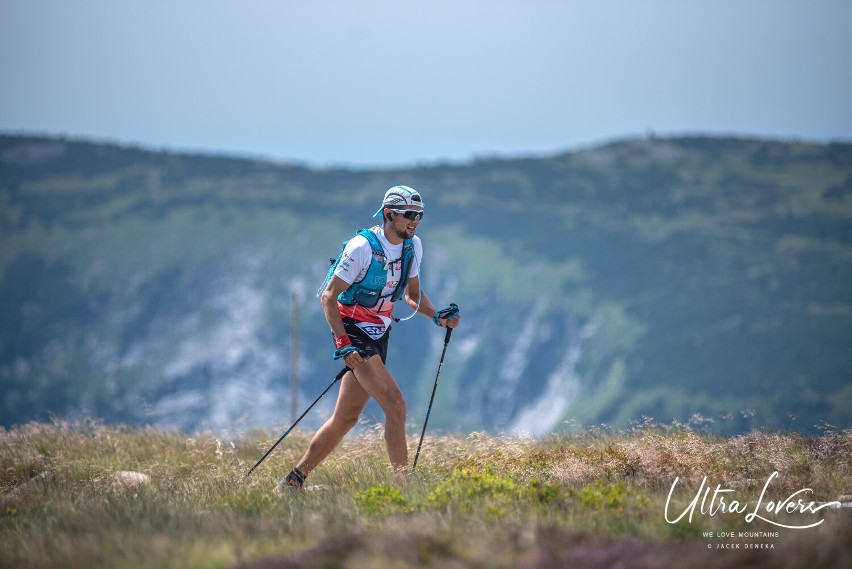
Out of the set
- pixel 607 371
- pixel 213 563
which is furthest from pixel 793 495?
pixel 607 371

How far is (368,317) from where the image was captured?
10508 mm

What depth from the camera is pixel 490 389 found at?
7534 inches

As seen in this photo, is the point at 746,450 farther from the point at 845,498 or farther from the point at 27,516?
the point at 27,516

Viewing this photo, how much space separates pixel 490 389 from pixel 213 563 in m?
185

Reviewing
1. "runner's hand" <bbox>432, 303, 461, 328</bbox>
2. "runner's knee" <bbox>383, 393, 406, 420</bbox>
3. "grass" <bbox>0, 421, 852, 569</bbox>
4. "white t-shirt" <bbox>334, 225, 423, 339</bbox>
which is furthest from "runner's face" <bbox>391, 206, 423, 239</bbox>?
"grass" <bbox>0, 421, 852, 569</bbox>

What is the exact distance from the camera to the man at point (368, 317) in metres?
10.2

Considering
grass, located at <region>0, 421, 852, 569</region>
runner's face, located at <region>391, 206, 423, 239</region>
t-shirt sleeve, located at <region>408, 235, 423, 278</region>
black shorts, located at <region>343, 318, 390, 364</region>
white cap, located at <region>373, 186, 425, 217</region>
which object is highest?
white cap, located at <region>373, 186, 425, 217</region>

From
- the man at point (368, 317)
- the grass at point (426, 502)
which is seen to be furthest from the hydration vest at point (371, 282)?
the grass at point (426, 502)

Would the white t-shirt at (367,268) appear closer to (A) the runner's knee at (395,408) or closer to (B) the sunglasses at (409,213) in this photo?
(B) the sunglasses at (409,213)

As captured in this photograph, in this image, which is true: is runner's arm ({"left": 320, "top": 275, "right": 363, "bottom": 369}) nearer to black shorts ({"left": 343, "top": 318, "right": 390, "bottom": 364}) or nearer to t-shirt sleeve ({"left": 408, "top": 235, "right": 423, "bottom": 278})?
black shorts ({"left": 343, "top": 318, "right": 390, "bottom": 364})

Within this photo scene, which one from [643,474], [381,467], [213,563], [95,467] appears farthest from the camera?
[95,467]

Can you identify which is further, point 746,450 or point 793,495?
point 746,450

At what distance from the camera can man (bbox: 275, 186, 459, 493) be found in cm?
1016

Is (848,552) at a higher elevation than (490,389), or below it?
higher
